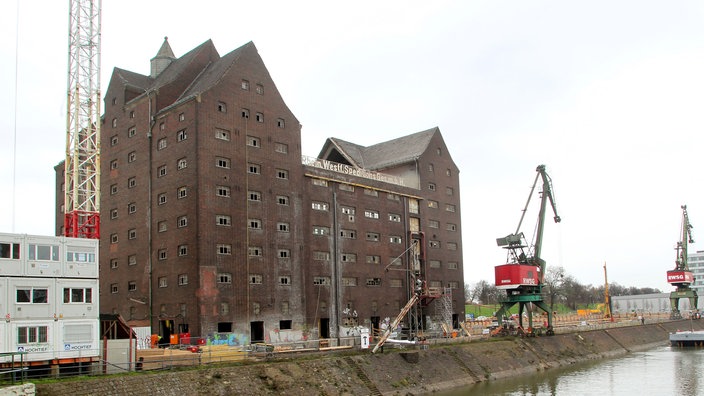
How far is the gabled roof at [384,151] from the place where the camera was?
85.1 metres

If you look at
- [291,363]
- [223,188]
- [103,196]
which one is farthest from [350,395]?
[103,196]

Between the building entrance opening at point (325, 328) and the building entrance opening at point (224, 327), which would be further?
the building entrance opening at point (325, 328)

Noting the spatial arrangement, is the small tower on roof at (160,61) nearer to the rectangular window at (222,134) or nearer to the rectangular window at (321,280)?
the rectangular window at (222,134)

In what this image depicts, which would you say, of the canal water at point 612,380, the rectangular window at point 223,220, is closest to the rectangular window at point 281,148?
the rectangular window at point 223,220

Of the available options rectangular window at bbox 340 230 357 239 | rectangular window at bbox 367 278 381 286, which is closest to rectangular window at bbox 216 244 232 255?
rectangular window at bbox 340 230 357 239

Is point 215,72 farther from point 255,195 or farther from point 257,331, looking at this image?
point 257,331

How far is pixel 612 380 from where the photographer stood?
2270 inches

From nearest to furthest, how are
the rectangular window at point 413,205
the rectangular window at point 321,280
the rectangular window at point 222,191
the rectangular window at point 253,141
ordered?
the rectangular window at point 222,191
the rectangular window at point 253,141
the rectangular window at point 321,280
the rectangular window at point 413,205

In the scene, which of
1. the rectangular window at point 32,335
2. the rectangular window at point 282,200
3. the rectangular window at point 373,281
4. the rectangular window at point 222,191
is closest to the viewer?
the rectangular window at point 32,335

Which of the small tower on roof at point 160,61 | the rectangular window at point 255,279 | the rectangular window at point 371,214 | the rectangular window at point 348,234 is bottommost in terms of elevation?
the rectangular window at point 255,279

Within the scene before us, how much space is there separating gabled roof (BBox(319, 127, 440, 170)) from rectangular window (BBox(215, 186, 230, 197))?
992 inches

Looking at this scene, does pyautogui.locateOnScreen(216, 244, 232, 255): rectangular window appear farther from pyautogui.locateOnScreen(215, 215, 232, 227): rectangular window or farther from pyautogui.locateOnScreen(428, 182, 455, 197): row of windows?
pyautogui.locateOnScreen(428, 182, 455, 197): row of windows

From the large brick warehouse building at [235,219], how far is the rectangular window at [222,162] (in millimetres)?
172

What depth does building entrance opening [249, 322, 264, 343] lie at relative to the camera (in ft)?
198
